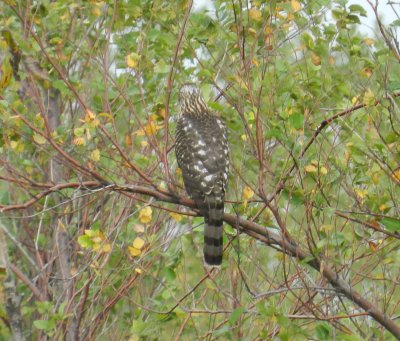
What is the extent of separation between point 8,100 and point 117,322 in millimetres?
2735

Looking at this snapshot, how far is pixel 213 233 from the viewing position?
6.49 metres

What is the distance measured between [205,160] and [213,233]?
65cm

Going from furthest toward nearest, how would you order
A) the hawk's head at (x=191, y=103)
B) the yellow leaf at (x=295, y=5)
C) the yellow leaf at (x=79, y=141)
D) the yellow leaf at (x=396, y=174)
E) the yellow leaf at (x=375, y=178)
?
the hawk's head at (x=191, y=103) → the yellow leaf at (x=295, y=5) → the yellow leaf at (x=79, y=141) → the yellow leaf at (x=375, y=178) → the yellow leaf at (x=396, y=174)

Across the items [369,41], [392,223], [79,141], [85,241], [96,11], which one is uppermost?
[96,11]

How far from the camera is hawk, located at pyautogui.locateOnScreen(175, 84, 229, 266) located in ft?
21.4

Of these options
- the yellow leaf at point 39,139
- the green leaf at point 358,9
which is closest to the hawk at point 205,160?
the yellow leaf at point 39,139

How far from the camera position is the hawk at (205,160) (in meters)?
6.52

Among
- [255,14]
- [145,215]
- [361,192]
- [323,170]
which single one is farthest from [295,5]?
[145,215]

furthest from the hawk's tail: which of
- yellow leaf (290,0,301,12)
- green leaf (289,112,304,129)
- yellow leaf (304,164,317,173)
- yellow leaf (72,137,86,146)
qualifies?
yellow leaf (290,0,301,12)

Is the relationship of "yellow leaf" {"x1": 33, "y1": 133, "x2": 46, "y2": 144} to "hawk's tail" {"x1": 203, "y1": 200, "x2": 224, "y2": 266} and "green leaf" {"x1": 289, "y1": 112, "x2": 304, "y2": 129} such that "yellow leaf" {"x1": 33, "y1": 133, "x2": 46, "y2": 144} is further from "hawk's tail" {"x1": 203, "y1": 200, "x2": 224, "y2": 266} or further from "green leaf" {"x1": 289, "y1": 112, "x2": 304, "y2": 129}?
"green leaf" {"x1": 289, "y1": 112, "x2": 304, "y2": 129}

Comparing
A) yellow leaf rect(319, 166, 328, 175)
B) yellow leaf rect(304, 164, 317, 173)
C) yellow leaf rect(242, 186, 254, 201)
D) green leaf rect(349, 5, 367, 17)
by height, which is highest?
green leaf rect(349, 5, 367, 17)

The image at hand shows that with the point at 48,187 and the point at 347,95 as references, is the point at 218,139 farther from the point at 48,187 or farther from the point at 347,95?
the point at 48,187

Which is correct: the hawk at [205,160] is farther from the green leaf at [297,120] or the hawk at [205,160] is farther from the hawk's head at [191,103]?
the green leaf at [297,120]

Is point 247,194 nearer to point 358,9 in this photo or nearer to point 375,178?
point 375,178
